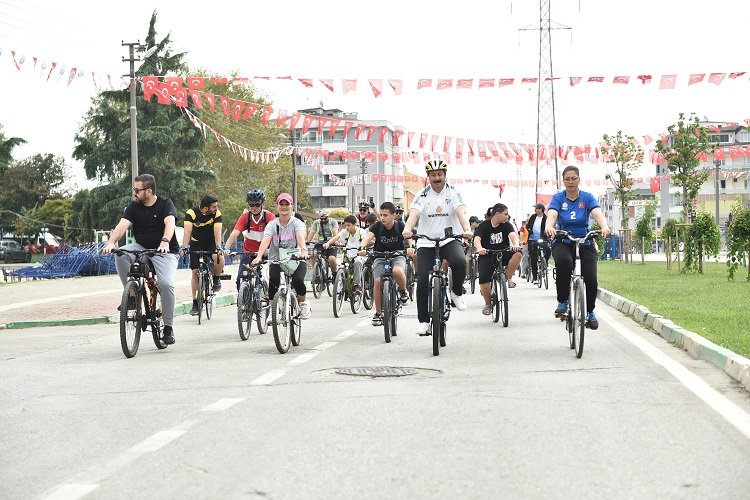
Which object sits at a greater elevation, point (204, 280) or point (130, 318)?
point (204, 280)

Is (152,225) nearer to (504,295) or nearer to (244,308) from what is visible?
(244,308)

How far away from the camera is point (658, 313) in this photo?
48.8 feet

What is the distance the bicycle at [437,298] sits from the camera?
432 inches

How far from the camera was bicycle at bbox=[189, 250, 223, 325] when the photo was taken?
1558cm

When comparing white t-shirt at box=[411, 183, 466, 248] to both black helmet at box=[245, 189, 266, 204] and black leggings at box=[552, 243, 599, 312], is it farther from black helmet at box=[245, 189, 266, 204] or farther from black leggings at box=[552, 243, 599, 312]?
black helmet at box=[245, 189, 266, 204]

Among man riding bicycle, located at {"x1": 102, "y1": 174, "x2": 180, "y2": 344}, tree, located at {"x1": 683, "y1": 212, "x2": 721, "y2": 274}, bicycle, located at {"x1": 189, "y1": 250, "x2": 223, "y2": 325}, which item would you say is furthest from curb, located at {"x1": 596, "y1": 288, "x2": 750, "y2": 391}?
tree, located at {"x1": 683, "y1": 212, "x2": 721, "y2": 274}

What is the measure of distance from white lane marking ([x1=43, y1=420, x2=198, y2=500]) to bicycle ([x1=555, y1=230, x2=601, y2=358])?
15.5 ft

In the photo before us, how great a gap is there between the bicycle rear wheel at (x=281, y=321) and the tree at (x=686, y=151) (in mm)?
29559

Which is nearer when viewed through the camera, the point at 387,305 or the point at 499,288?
the point at 387,305

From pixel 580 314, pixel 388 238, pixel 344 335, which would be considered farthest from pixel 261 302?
pixel 580 314

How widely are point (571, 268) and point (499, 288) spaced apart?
3.61m

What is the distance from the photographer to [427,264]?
11531 millimetres

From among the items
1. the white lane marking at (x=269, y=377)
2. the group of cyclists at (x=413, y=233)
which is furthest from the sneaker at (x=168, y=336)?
the white lane marking at (x=269, y=377)

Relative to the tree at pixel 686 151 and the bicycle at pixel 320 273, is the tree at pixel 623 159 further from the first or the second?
the bicycle at pixel 320 273
